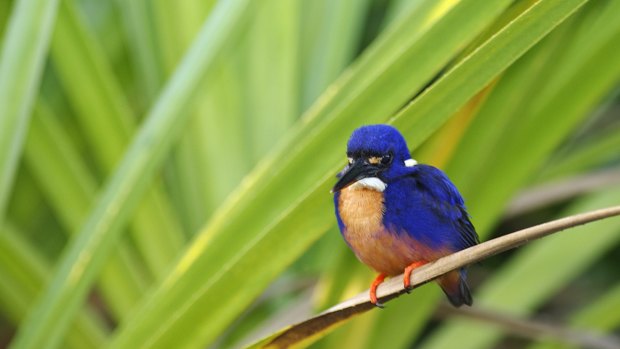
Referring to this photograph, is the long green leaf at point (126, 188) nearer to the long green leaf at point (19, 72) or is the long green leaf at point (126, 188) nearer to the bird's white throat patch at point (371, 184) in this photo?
the long green leaf at point (19, 72)

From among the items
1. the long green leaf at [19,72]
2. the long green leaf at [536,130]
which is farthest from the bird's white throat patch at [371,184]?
the long green leaf at [19,72]

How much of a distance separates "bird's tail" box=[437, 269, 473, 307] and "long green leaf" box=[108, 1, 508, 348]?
134 mm

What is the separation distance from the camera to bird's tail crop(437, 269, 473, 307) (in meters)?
0.68

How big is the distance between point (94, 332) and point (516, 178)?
767 mm

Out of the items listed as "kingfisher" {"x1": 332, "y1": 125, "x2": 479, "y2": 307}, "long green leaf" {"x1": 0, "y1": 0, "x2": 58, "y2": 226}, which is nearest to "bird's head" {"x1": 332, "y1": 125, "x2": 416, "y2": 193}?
"kingfisher" {"x1": 332, "y1": 125, "x2": 479, "y2": 307}

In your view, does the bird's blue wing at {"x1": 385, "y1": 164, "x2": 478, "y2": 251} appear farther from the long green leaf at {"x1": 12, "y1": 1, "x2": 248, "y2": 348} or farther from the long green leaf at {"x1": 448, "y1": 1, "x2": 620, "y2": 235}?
the long green leaf at {"x1": 12, "y1": 1, "x2": 248, "y2": 348}

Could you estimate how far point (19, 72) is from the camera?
115cm

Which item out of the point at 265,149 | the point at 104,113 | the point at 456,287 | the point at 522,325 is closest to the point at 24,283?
the point at 104,113

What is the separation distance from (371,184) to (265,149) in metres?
1.02

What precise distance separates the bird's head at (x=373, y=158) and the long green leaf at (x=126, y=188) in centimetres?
58

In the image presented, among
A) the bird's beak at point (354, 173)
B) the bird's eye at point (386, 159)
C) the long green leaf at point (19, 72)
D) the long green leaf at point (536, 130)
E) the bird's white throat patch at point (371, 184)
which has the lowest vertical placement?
the long green leaf at point (536, 130)

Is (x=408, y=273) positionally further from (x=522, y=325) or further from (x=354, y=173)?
(x=522, y=325)

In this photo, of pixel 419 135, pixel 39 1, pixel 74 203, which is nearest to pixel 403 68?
pixel 419 135

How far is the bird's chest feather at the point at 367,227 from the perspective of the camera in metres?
0.61
